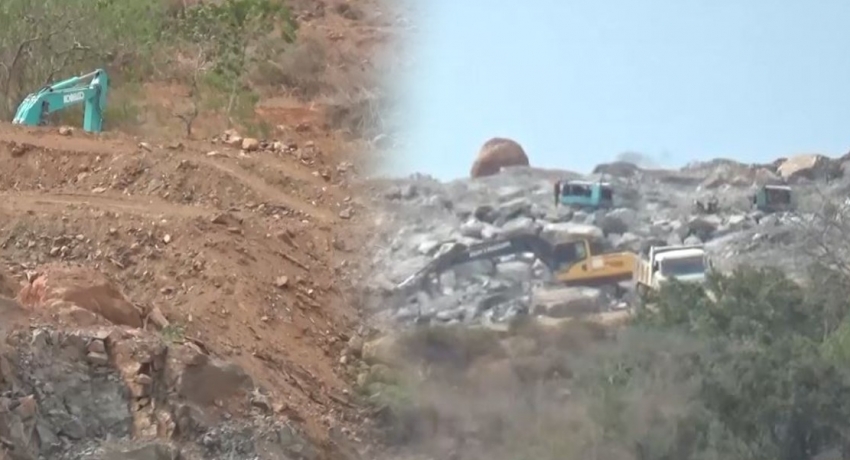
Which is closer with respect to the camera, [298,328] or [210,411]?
[210,411]

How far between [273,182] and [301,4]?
29.4 ft

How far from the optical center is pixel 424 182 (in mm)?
3453

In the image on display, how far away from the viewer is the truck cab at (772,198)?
141 inches

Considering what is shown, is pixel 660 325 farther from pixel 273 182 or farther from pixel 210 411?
pixel 273 182

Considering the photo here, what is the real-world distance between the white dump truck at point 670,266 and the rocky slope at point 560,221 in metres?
0.03

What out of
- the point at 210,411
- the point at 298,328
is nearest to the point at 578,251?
the point at 210,411

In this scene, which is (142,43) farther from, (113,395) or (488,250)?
(488,250)

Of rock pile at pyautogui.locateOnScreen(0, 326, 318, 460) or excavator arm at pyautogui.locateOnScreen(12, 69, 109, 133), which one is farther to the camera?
excavator arm at pyautogui.locateOnScreen(12, 69, 109, 133)

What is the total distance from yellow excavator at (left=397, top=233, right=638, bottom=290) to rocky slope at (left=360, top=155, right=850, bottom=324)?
2 cm

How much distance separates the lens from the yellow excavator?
3.37m

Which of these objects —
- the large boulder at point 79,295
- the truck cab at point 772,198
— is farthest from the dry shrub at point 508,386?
the large boulder at point 79,295

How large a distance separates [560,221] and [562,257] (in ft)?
0.30

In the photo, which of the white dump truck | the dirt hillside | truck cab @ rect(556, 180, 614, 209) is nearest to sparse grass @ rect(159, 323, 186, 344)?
the dirt hillside

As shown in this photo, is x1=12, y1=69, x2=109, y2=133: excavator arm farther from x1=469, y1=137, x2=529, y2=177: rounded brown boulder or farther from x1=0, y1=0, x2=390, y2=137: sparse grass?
x1=469, y1=137, x2=529, y2=177: rounded brown boulder
